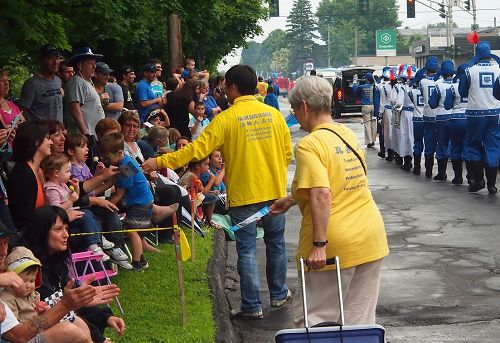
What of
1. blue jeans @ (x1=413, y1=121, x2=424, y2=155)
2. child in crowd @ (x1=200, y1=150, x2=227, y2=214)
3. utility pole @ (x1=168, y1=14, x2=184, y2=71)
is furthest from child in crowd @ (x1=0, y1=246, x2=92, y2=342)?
blue jeans @ (x1=413, y1=121, x2=424, y2=155)

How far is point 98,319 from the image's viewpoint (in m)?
7.21

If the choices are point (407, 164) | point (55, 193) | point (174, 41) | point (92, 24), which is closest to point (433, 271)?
point (55, 193)

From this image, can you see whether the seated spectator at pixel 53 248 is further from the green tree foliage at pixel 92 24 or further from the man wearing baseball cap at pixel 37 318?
the green tree foliage at pixel 92 24

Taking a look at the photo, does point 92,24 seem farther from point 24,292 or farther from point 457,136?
point 457,136

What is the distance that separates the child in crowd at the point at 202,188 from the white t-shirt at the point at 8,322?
6.92 meters

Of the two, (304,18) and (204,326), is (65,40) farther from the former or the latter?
(304,18)

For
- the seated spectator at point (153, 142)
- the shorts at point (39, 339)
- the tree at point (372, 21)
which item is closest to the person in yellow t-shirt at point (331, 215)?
the shorts at point (39, 339)

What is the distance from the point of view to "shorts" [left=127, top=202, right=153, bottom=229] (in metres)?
10.8

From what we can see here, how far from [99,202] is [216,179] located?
14.1ft

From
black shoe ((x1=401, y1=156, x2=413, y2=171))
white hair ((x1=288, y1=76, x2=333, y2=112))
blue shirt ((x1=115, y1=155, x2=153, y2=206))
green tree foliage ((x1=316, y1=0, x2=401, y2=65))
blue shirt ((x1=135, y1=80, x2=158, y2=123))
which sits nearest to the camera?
white hair ((x1=288, y1=76, x2=333, y2=112))

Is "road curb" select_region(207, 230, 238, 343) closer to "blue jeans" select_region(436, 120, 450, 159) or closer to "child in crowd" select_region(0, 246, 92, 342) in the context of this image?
"child in crowd" select_region(0, 246, 92, 342)

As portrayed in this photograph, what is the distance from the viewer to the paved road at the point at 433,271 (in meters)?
8.88

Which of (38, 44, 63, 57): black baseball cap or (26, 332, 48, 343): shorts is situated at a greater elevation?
(38, 44, 63, 57): black baseball cap

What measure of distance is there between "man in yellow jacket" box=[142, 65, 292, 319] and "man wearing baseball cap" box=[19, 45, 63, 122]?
278cm
